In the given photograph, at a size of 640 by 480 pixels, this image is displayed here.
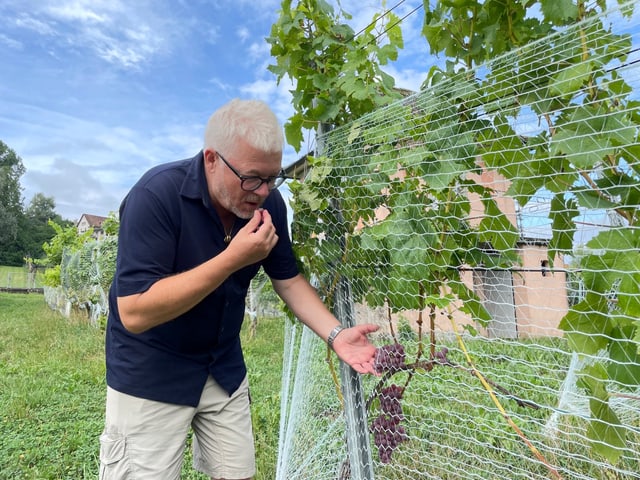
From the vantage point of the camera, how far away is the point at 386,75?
7.20 ft

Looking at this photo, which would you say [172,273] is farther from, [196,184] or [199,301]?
[196,184]

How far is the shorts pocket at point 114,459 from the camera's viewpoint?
174 centimetres

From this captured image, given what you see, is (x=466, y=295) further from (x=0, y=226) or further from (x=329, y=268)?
(x=0, y=226)

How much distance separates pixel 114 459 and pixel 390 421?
1.08 meters

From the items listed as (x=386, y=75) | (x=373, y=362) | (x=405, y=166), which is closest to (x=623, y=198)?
(x=405, y=166)

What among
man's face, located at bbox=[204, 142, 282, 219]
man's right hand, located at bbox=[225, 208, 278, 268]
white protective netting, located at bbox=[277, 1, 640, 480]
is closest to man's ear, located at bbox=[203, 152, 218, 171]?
man's face, located at bbox=[204, 142, 282, 219]

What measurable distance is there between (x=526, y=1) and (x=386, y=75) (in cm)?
96

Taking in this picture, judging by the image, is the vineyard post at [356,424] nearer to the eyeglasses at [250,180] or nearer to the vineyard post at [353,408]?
the vineyard post at [353,408]

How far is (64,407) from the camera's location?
186 inches

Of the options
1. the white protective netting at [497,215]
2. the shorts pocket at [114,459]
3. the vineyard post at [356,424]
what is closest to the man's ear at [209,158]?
the white protective netting at [497,215]

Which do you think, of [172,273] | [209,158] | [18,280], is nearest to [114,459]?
[172,273]

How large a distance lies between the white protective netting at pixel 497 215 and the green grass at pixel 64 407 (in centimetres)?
184

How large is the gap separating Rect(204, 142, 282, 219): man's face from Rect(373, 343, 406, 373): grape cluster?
2.45 feet

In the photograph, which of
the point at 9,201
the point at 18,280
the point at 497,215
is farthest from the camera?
the point at 18,280
